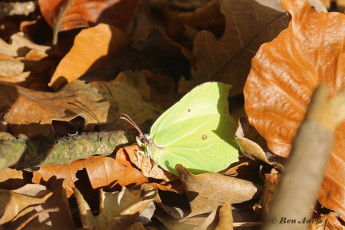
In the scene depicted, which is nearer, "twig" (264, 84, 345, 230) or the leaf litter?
"twig" (264, 84, 345, 230)

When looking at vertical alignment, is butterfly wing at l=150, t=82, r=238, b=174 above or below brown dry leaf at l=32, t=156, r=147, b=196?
above

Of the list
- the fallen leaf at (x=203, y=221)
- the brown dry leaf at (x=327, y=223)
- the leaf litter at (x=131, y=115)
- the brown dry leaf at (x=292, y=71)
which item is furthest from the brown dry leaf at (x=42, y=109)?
the brown dry leaf at (x=327, y=223)

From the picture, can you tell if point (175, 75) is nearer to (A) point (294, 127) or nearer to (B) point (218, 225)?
(A) point (294, 127)

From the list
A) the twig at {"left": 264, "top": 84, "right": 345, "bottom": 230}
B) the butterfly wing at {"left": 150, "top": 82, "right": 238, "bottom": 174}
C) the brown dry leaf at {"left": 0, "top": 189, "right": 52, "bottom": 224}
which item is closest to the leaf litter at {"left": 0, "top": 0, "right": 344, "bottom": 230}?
the brown dry leaf at {"left": 0, "top": 189, "right": 52, "bottom": 224}

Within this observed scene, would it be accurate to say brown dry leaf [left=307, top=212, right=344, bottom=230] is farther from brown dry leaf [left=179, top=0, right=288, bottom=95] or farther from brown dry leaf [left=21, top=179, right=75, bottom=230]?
brown dry leaf [left=21, top=179, right=75, bottom=230]

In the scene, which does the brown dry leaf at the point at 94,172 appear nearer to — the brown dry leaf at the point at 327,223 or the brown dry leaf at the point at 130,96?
the brown dry leaf at the point at 130,96

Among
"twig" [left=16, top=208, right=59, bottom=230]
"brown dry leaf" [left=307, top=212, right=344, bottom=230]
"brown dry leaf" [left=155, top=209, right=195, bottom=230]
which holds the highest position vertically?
"brown dry leaf" [left=307, top=212, right=344, bottom=230]
